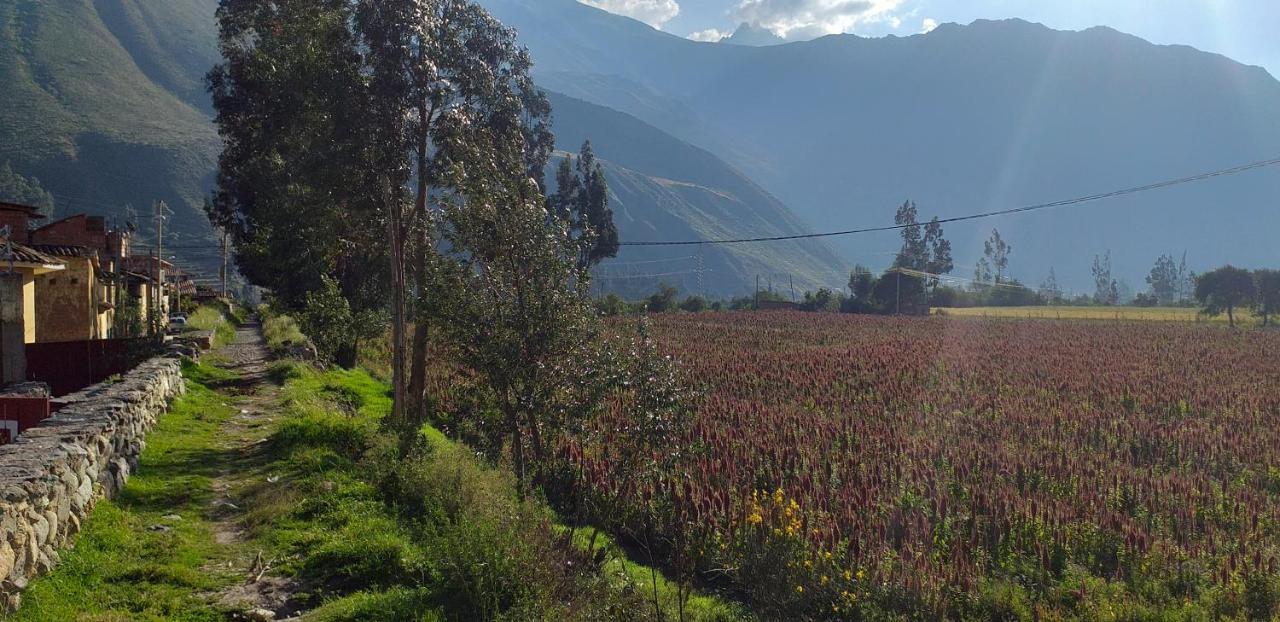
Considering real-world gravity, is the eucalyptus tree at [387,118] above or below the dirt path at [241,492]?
above

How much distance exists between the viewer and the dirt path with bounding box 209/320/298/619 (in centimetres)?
831

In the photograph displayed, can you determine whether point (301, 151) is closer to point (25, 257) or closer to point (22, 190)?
point (25, 257)

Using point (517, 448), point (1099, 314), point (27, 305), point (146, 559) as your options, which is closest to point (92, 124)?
point (27, 305)

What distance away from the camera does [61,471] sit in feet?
27.7

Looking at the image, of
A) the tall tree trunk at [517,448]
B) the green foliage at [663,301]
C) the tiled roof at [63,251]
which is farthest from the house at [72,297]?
the green foliage at [663,301]

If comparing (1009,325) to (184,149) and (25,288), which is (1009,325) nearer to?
(25,288)

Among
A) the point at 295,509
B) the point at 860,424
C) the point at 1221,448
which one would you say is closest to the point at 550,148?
the point at 860,424

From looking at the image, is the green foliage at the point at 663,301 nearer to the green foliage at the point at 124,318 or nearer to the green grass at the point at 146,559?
the green foliage at the point at 124,318

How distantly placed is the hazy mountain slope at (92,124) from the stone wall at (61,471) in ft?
409

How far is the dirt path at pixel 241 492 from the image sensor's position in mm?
8312

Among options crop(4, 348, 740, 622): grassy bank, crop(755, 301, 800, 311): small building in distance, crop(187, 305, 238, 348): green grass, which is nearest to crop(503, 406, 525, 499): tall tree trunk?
crop(4, 348, 740, 622): grassy bank

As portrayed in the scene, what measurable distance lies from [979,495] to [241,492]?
1077 cm

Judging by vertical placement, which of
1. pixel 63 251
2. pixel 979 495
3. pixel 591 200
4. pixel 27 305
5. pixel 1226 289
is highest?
pixel 591 200

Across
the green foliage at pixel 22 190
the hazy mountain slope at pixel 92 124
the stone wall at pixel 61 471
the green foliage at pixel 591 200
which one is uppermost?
the hazy mountain slope at pixel 92 124
